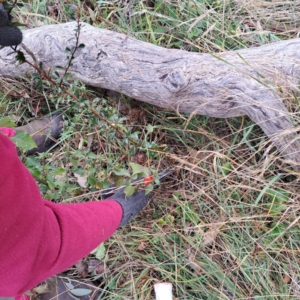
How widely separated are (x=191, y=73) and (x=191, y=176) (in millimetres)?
555

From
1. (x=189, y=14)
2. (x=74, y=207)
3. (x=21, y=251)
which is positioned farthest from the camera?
(x=189, y=14)

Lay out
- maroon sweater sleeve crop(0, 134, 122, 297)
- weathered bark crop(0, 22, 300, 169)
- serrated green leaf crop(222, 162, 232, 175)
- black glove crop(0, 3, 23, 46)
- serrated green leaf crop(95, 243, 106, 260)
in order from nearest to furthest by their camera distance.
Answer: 1. maroon sweater sleeve crop(0, 134, 122, 297)
2. black glove crop(0, 3, 23, 46)
3. weathered bark crop(0, 22, 300, 169)
4. serrated green leaf crop(222, 162, 232, 175)
5. serrated green leaf crop(95, 243, 106, 260)

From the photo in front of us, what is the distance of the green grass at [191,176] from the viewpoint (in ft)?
5.55

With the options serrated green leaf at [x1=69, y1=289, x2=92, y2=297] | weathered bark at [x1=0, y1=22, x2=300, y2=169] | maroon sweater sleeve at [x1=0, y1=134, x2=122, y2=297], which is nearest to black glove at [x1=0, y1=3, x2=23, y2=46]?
maroon sweater sleeve at [x1=0, y1=134, x2=122, y2=297]

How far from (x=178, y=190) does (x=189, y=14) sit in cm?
109

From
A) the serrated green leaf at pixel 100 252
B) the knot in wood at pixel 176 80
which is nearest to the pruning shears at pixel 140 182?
the serrated green leaf at pixel 100 252

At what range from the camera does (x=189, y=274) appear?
1821 millimetres

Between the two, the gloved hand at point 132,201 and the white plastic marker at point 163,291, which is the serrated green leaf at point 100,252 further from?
the white plastic marker at point 163,291

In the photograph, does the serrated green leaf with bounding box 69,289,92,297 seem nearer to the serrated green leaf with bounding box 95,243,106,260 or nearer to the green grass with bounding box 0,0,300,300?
the green grass with bounding box 0,0,300,300

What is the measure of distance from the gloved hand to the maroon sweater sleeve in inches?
18.9

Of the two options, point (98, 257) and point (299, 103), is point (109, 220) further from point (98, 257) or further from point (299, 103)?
point (299, 103)

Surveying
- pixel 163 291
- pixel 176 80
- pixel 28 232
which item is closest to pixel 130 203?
pixel 163 291

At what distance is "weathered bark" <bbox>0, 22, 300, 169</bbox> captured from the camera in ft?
5.04

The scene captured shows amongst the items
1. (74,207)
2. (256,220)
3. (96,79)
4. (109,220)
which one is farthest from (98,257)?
(96,79)
